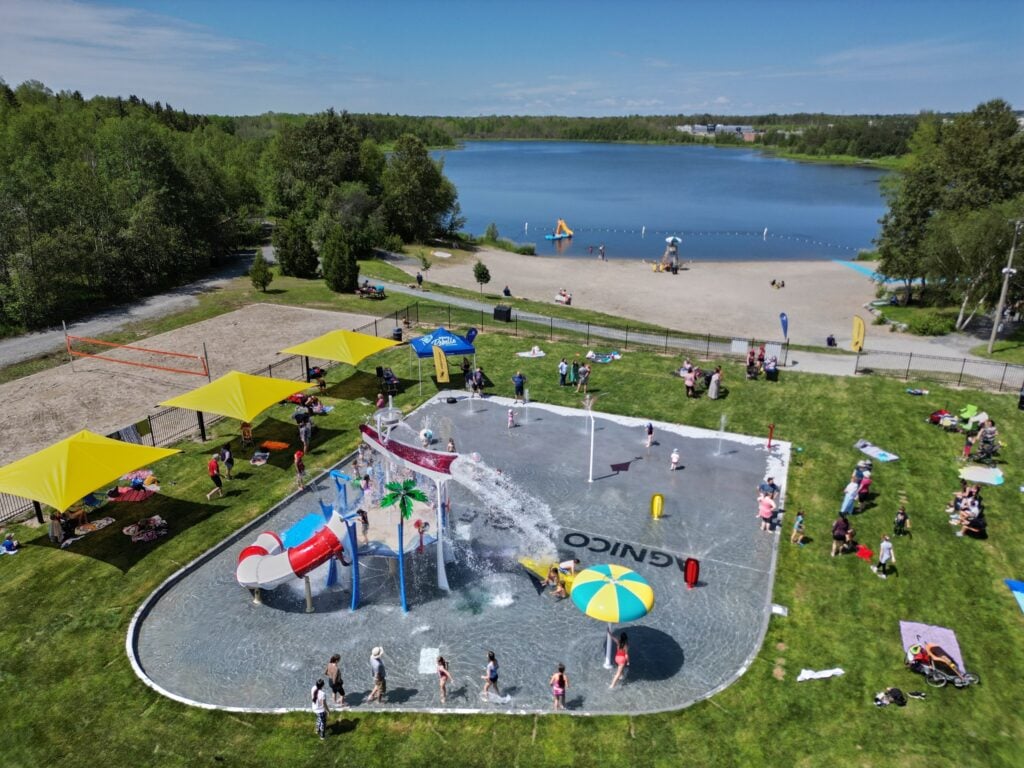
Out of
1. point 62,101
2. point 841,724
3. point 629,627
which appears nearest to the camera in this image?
point 841,724

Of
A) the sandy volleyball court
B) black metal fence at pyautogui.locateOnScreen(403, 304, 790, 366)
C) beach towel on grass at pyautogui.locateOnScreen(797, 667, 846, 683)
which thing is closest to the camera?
beach towel on grass at pyautogui.locateOnScreen(797, 667, 846, 683)

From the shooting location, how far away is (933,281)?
51781mm

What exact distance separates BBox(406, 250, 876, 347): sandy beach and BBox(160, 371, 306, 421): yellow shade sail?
1200 inches

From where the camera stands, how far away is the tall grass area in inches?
541

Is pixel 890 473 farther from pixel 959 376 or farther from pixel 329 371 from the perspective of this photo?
pixel 329 371

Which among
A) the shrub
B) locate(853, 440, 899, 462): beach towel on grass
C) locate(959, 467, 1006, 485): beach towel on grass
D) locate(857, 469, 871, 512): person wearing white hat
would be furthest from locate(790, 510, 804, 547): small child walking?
the shrub

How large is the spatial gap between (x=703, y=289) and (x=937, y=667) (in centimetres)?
5080

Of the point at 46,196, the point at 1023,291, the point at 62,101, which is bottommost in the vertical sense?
the point at 1023,291

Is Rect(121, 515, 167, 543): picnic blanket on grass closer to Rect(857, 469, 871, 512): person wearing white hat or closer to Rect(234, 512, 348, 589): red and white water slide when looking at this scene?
Rect(234, 512, 348, 589): red and white water slide

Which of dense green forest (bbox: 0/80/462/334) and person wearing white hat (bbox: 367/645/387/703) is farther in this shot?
dense green forest (bbox: 0/80/462/334)

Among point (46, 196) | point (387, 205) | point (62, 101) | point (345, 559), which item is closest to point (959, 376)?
point (345, 559)

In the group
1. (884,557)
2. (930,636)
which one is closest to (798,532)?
(884,557)

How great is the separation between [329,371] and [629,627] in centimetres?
2260

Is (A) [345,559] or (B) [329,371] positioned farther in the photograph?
(B) [329,371]
